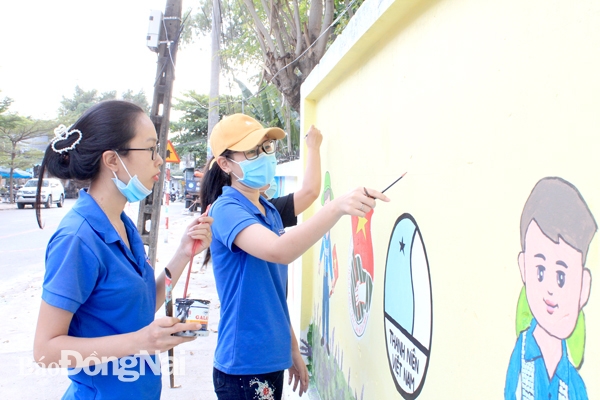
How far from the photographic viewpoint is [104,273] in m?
1.46

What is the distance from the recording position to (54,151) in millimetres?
1645

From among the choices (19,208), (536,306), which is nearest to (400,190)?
(536,306)

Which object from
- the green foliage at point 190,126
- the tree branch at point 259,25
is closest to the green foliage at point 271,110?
the tree branch at point 259,25

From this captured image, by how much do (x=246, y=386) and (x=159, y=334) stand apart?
0.61 metres

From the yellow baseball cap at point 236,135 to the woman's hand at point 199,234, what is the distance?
12.6 inches

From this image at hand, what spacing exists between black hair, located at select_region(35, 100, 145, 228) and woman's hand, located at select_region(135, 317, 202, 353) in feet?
1.94

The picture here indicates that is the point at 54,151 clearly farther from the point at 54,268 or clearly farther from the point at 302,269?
the point at 302,269

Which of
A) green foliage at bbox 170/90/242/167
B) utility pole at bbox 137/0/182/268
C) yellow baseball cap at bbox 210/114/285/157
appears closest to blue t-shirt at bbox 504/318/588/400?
yellow baseball cap at bbox 210/114/285/157

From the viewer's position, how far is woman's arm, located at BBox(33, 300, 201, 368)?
1344 mm

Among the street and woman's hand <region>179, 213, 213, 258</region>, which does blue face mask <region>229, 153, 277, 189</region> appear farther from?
the street

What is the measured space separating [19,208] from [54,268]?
2545 centimetres

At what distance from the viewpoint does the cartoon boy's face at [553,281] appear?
789 mm

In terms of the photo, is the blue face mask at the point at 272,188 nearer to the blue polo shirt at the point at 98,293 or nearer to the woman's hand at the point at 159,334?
the blue polo shirt at the point at 98,293

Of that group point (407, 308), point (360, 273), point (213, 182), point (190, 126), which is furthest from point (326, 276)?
point (190, 126)
